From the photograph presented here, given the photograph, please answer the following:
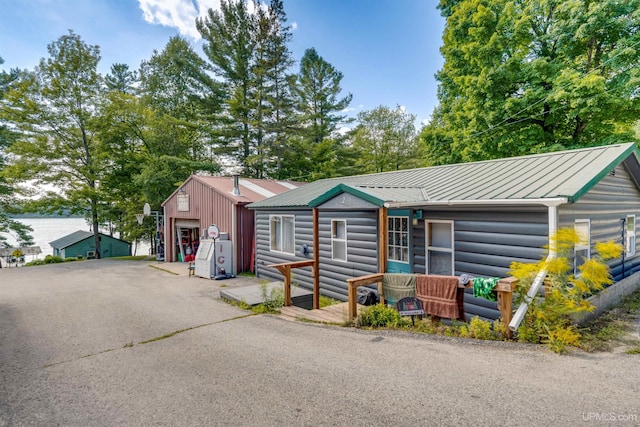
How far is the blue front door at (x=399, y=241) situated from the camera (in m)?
7.71

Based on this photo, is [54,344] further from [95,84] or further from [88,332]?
[95,84]

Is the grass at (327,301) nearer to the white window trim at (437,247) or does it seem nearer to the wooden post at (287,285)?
the wooden post at (287,285)

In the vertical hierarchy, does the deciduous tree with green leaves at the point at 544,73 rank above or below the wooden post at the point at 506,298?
above

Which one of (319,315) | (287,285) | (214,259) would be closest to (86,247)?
(214,259)

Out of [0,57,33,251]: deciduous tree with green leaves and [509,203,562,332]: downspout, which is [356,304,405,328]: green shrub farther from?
[0,57,33,251]: deciduous tree with green leaves

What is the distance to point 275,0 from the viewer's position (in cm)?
2325

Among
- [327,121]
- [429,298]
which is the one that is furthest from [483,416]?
[327,121]

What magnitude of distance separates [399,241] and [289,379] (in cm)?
499

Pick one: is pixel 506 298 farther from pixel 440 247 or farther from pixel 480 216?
pixel 440 247

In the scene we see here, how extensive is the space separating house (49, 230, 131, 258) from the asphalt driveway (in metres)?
23.9

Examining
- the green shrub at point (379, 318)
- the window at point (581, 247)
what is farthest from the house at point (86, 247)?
the window at point (581, 247)

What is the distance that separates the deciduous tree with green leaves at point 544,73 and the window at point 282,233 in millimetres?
9670

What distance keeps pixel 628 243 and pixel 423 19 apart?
51.8 feet

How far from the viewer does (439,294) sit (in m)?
5.58
